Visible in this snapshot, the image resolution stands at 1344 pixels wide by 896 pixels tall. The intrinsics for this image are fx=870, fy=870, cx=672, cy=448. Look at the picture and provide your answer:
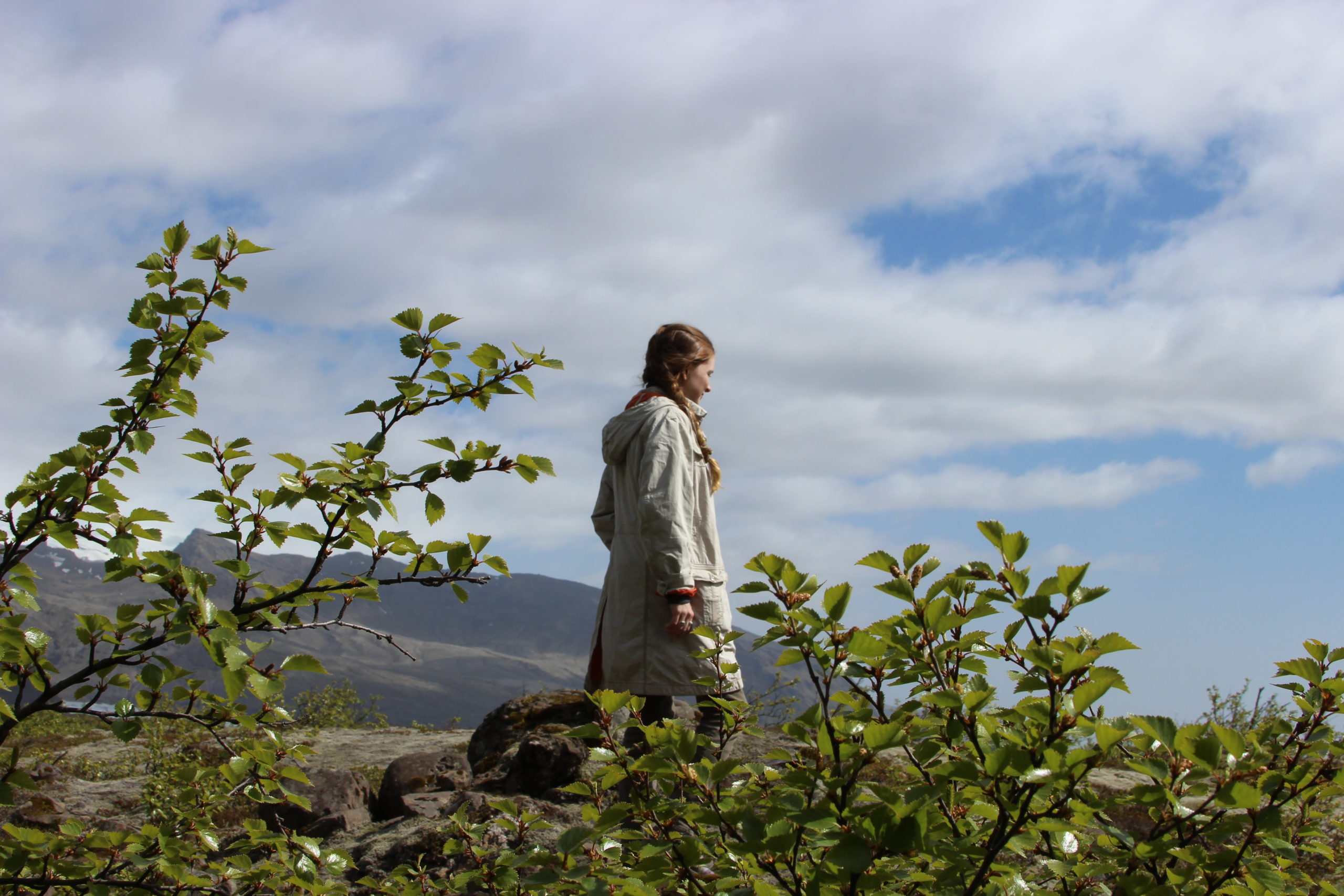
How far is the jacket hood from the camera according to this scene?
379 centimetres

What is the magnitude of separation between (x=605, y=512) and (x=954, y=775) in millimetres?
2813

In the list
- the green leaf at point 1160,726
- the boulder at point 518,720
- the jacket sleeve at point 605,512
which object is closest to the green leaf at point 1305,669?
the green leaf at point 1160,726

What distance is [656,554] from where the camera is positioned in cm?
353

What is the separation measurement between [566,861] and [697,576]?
6.18ft

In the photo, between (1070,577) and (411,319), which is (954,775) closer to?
(1070,577)

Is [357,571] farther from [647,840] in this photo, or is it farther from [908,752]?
[908,752]

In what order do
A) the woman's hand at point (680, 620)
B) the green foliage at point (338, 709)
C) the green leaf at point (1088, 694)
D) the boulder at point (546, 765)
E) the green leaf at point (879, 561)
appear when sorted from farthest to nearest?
the green foliage at point (338, 709) → the boulder at point (546, 765) → the woman's hand at point (680, 620) → the green leaf at point (879, 561) → the green leaf at point (1088, 694)

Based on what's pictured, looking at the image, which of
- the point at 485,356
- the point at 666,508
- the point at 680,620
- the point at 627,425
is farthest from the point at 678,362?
the point at 485,356

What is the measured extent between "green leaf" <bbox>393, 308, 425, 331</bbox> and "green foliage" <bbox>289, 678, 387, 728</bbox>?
29.7 ft

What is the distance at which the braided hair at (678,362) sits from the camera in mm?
3947

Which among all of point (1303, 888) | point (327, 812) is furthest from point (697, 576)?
point (327, 812)

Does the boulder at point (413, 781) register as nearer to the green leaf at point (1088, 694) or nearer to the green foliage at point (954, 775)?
the green foliage at point (954, 775)

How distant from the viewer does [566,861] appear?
1842mm

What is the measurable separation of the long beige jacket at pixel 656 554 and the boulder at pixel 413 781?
230 centimetres
